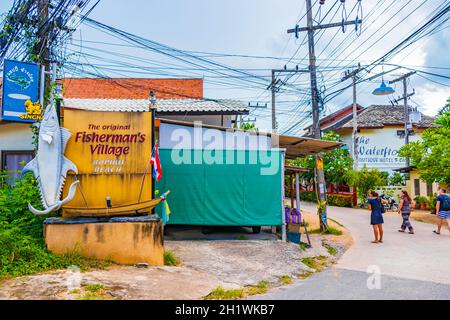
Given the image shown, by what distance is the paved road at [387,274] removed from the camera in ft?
22.6

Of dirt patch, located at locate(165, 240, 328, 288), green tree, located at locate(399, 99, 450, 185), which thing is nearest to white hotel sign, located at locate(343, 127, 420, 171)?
green tree, located at locate(399, 99, 450, 185)

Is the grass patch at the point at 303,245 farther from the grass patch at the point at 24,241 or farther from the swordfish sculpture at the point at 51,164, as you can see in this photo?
the swordfish sculpture at the point at 51,164

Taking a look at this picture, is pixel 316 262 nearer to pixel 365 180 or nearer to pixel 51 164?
pixel 51 164

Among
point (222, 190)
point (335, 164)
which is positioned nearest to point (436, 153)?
point (222, 190)

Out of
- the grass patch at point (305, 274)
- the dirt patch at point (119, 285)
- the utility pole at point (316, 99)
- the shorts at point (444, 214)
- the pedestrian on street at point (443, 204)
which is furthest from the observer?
the utility pole at point (316, 99)

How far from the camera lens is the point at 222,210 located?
12227 millimetres

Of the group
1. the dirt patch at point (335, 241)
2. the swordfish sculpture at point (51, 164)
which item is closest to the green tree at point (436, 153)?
the dirt patch at point (335, 241)

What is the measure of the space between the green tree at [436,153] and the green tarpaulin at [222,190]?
31.6ft

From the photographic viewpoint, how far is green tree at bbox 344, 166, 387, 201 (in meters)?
27.8

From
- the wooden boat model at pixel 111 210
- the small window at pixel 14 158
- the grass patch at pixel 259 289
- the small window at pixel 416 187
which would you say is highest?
the small window at pixel 14 158

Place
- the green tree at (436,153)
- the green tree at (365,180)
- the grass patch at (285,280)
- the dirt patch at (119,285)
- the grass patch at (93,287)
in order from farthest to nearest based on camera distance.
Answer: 1. the green tree at (365,180)
2. the green tree at (436,153)
3. the grass patch at (285,280)
4. the grass patch at (93,287)
5. the dirt patch at (119,285)

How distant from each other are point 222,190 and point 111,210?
4.29 m

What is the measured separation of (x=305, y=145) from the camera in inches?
570
